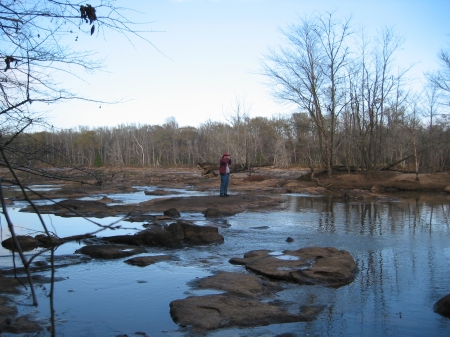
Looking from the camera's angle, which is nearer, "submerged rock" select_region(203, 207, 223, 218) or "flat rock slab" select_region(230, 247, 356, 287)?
"flat rock slab" select_region(230, 247, 356, 287)

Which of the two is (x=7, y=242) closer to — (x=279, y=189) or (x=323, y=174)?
(x=279, y=189)

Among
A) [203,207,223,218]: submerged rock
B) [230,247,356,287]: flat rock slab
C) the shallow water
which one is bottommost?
the shallow water

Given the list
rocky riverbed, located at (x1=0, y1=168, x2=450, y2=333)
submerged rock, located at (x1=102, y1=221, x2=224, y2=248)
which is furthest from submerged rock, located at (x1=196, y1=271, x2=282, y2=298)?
submerged rock, located at (x1=102, y1=221, x2=224, y2=248)

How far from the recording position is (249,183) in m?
29.8

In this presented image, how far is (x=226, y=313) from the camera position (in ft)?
16.5

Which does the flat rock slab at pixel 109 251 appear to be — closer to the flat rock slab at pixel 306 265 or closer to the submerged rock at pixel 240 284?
the flat rock slab at pixel 306 265

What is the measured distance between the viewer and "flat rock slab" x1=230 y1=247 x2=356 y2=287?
253 inches

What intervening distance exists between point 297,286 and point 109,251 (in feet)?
12.2

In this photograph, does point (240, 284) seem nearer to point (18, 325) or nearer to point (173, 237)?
point (18, 325)

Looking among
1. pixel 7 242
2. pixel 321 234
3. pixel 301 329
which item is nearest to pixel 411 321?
pixel 301 329

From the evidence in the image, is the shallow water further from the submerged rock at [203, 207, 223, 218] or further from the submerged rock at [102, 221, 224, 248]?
the submerged rock at [203, 207, 223, 218]

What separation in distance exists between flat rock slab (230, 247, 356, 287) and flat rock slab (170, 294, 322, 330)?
3.87 feet

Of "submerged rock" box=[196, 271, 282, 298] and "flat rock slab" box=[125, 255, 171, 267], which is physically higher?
"flat rock slab" box=[125, 255, 171, 267]

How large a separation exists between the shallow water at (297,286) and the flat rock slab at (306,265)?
0.22 m
